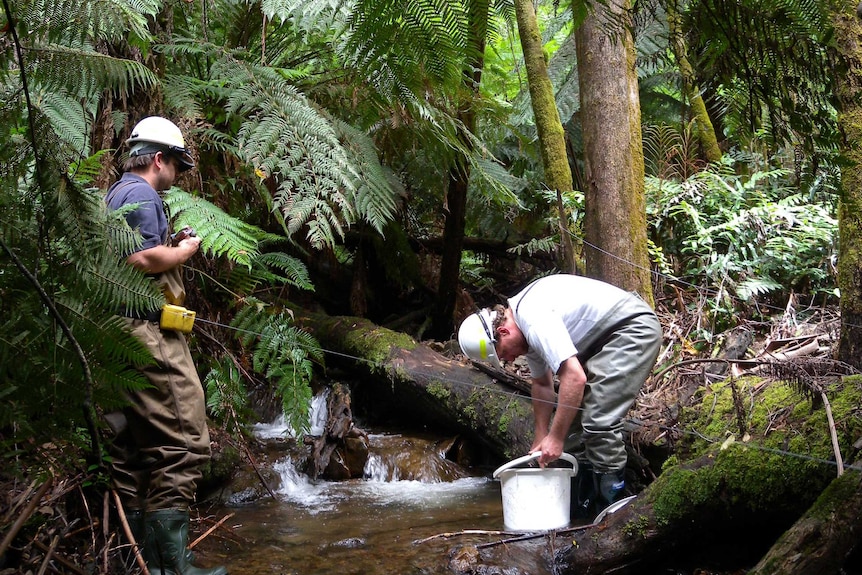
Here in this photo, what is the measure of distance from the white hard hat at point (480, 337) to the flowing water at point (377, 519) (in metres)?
0.83

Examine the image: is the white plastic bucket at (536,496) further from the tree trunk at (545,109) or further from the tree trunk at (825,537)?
the tree trunk at (545,109)

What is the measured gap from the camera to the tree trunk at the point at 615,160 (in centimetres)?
401

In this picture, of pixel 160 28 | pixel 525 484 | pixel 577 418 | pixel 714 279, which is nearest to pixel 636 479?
pixel 577 418

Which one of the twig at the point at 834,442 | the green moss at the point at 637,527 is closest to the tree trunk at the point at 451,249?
the green moss at the point at 637,527

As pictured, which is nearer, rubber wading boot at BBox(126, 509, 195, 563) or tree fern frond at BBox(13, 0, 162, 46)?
tree fern frond at BBox(13, 0, 162, 46)

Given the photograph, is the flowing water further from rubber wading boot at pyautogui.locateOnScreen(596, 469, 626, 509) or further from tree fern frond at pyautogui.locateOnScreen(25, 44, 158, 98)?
tree fern frond at pyautogui.locateOnScreen(25, 44, 158, 98)

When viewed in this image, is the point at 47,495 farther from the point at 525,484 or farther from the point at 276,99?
the point at 276,99

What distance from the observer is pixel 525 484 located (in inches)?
120

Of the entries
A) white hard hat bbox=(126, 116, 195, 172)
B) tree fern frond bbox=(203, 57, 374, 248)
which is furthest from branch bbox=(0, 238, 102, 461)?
tree fern frond bbox=(203, 57, 374, 248)

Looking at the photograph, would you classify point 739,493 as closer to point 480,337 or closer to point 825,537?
point 825,537

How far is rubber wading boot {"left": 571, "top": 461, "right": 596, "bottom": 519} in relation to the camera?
353 centimetres

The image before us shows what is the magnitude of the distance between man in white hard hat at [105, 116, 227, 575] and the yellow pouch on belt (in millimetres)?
32

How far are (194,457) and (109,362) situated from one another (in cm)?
109

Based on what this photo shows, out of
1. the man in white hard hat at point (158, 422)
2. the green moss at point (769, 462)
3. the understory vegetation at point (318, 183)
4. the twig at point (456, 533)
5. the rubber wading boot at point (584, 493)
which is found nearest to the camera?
the understory vegetation at point (318, 183)
